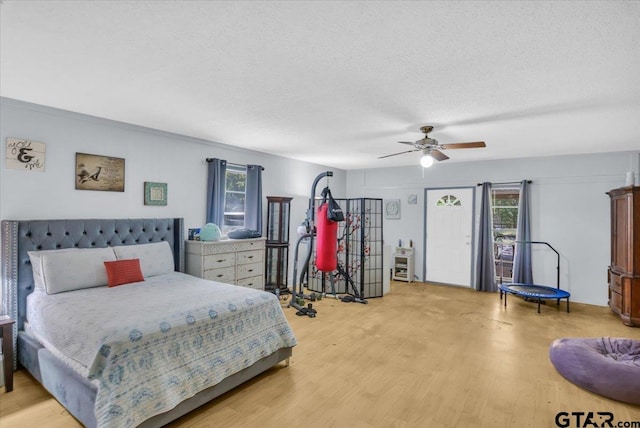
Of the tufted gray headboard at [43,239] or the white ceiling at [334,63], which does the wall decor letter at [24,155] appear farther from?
the tufted gray headboard at [43,239]

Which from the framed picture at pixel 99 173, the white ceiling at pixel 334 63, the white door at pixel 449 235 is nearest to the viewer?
the white ceiling at pixel 334 63

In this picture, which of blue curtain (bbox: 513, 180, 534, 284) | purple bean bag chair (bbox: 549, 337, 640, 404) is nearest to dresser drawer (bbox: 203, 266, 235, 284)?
purple bean bag chair (bbox: 549, 337, 640, 404)

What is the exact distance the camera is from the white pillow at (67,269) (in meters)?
3.15

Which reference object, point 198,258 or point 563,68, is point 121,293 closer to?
point 198,258

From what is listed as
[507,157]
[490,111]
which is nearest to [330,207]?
[490,111]

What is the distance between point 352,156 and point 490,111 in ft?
10.4

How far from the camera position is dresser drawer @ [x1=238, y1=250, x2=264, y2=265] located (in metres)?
4.96

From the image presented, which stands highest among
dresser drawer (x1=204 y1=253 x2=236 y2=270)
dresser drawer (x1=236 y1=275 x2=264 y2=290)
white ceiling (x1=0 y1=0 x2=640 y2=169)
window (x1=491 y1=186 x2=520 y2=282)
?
white ceiling (x1=0 y1=0 x2=640 y2=169)

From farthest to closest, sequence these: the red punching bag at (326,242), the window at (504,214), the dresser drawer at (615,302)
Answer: the window at (504,214) < the red punching bag at (326,242) < the dresser drawer at (615,302)

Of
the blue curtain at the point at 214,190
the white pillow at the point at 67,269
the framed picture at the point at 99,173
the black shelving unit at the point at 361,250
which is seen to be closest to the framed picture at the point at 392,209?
the black shelving unit at the point at 361,250

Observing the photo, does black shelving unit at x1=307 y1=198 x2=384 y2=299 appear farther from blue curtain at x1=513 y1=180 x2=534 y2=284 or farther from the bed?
the bed

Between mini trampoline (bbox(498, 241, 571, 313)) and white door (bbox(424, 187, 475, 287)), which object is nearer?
mini trampoline (bbox(498, 241, 571, 313))

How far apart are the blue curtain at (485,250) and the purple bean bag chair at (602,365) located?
3.03 metres

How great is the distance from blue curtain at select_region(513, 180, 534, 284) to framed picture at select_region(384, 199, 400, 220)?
249cm
